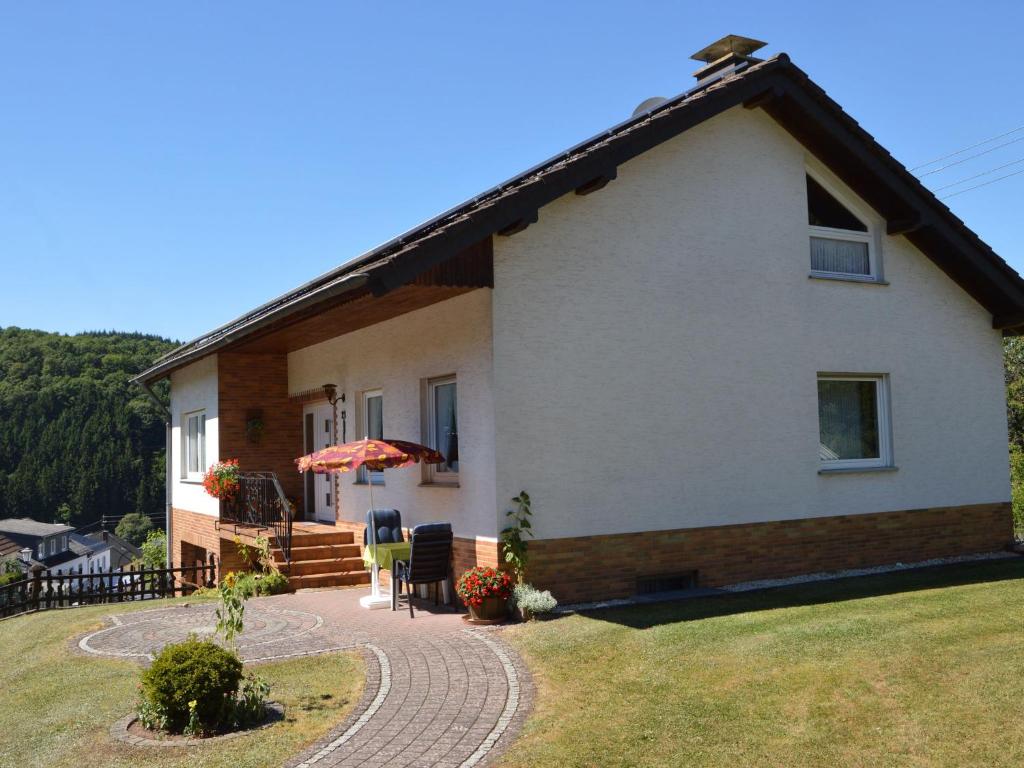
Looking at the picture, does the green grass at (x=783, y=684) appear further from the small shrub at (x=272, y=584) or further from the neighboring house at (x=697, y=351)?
the small shrub at (x=272, y=584)

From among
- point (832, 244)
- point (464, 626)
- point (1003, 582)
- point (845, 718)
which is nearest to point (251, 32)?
point (464, 626)

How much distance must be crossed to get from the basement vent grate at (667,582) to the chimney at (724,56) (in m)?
7.02

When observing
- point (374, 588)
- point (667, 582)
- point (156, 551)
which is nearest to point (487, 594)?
point (374, 588)

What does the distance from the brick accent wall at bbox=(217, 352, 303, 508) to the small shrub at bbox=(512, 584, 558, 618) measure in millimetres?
9101

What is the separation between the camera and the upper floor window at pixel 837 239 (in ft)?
45.6

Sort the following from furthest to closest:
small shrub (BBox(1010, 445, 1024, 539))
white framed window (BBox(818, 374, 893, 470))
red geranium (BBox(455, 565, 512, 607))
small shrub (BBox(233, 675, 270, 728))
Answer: small shrub (BBox(1010, 445, 1024, 539)) < white framed window (BBox(818, 374, 893, 470)) < red geranium (BBox(455, 565, 512, 607)) < small shrub (BBox(233, 675, 270, 728))

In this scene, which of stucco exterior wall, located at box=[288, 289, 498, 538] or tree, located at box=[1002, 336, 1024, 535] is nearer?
stucco exterior wall, located at box=[288, 289, 498, 538]

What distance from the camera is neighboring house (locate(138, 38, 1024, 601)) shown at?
438 inches

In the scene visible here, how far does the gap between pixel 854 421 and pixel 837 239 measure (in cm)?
277

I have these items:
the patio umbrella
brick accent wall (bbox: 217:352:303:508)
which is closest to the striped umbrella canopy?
the patio umbrella

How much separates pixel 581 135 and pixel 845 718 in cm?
1173

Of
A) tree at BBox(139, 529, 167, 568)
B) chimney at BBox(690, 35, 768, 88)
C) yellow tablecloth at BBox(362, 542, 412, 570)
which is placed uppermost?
chimney at BBox(690, 35, 768, 88)

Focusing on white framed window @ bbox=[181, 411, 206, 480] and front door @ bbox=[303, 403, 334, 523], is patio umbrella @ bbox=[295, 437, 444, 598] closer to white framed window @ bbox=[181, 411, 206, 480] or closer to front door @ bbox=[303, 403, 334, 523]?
front door @ bbox=[303, 403, 334, 523]

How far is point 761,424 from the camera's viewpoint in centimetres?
1277
